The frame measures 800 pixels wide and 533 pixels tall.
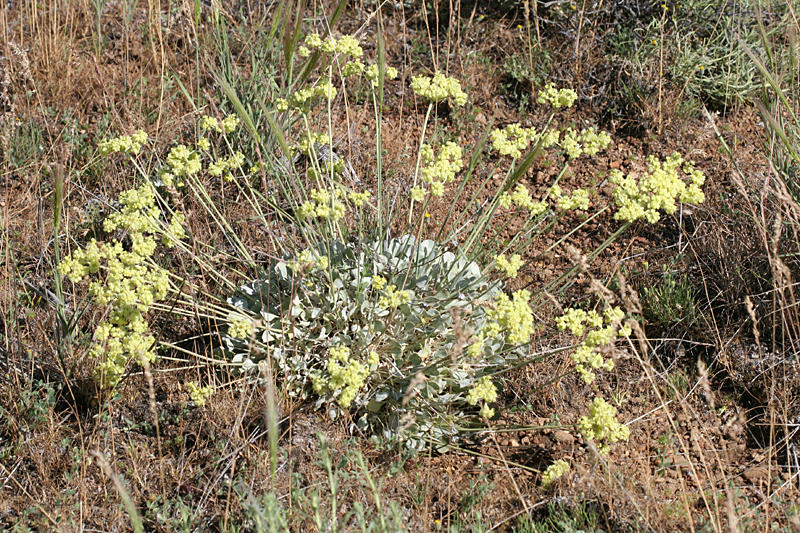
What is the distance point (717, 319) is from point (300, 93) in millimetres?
2197

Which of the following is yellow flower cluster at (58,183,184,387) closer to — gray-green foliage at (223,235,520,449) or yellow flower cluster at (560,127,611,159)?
gray-green foliage at (223,235,520,449)

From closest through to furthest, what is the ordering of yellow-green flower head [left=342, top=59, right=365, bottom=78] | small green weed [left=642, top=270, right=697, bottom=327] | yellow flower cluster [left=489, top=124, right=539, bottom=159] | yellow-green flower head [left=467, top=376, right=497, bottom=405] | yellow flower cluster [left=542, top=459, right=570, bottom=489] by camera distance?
yellow-green flower head [left=467, top=376, right=497, bottom=405] → yellow flower cluster [left=542, top=459, right=570, bottom=489] → yellow flower cluster [left=489, top=124, right=539, bottom=159] → yellow-green flower head [left=342, top=59, right=365, bottom=78] → small green weed [left=642, top=270, right=697, bottom=327]

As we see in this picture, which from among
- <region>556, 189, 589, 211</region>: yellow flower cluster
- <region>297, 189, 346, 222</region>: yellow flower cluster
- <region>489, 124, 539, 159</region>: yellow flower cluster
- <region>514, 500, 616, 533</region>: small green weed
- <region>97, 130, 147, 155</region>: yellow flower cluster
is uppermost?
<region>489, 124, 539, 159</region>: yellow flower cluster

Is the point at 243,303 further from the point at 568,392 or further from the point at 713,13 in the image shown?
the point at 713,13

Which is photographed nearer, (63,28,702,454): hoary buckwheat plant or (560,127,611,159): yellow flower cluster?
(63,28,702,454): hoary buckwheat plant

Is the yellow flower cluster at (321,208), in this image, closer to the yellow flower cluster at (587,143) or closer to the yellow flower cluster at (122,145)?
the yellow flower cluster at (122,145)

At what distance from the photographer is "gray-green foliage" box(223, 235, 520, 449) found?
9.50 feet

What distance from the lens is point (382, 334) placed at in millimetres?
2863

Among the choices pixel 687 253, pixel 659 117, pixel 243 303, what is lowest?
pixel 243 303

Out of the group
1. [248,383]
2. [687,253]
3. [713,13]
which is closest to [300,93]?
[248,383]

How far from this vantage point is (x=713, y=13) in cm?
455

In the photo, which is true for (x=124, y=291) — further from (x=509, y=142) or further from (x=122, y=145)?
(x=509, y=142)

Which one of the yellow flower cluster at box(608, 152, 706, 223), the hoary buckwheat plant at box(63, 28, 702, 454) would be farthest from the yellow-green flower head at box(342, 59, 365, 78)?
the yellow flower cluster at box(608, 152, 706, 223)

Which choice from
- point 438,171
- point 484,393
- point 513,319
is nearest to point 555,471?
point 484,393
